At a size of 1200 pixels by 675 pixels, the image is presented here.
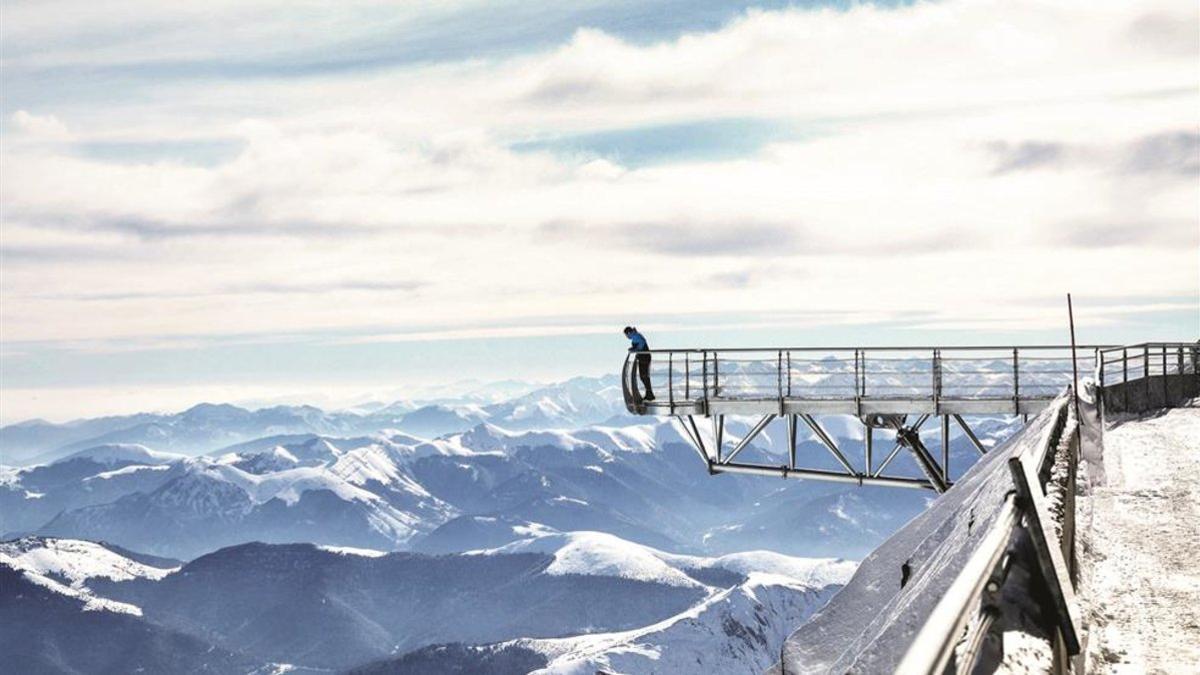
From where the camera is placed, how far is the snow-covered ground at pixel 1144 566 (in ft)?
23.4

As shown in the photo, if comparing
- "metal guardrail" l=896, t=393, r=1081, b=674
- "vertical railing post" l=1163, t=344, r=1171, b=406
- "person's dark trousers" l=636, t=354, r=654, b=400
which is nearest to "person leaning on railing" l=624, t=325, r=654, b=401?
"person's dark trousers" l=636, t=354, r=654, b=400

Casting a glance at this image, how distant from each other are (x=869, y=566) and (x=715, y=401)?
3212 centimetres

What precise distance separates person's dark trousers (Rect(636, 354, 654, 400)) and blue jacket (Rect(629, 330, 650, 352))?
320 mm

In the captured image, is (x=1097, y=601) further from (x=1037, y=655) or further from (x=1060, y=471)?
(x=1037, y=655)

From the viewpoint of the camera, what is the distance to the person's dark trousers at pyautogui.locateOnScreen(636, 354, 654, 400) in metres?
40.6

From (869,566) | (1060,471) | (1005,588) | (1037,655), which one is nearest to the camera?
(1037,655)

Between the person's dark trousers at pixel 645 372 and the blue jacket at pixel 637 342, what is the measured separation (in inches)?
12.6

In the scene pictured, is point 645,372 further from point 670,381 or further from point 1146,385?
point 1146,385

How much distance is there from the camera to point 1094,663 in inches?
273

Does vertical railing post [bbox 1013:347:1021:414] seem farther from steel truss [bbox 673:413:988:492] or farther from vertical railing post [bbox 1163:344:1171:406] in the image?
vertical railing post [bbox 1163:344:1171:406]

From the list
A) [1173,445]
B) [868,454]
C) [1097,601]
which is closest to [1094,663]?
[1097,601]

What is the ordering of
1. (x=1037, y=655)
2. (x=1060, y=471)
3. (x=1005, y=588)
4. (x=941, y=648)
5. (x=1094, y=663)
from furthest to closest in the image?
(x=1060, y=471) → (x=1094, y=663) → (x=1005, y=588) → (x=1037, y=655) → (x=941, y=648)

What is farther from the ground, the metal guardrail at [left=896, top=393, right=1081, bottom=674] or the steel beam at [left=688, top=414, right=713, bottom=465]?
the metal guardrail at [left=896, top=393, right=1081, bottom=674]

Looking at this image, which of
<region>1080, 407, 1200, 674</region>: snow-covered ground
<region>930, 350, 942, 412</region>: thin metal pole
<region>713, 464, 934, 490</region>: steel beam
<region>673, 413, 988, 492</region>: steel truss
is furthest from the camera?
<region>673, 413, 988, 492</region>: steel truss
